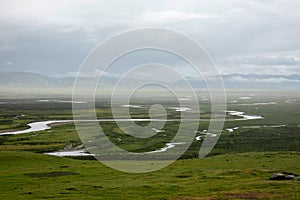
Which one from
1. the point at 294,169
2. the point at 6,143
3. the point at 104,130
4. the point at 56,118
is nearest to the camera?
the point at 294,169

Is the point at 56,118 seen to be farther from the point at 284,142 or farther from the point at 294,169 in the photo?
the point at 294,169

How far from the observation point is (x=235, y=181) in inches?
1650

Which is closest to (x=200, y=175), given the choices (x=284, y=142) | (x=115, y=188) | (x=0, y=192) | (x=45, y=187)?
(x=115, y=188)

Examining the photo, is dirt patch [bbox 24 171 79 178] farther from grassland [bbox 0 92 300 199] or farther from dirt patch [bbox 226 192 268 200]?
dirt patch [bbox 226 192 268 200]

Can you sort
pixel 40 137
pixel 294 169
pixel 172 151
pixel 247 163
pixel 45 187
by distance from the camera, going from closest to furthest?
pixel 45 187 < pixel 294 169 < pixel 247 163 < pixel 172 151 < pixel 40 137

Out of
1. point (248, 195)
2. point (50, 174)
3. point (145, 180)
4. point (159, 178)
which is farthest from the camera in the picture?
point (50, 174)

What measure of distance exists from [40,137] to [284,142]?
188ft

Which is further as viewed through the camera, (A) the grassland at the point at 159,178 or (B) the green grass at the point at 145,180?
(A) the grassland at the point at 159,178

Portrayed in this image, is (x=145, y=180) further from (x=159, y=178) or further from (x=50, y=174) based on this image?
(x=50, y=174)

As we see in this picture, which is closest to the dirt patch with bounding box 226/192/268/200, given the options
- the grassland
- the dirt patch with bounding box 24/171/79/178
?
the grassland

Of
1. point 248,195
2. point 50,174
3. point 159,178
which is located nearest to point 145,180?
point 159,178

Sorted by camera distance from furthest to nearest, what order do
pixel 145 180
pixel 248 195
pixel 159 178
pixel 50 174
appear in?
pixel 50 174 → pixel 159 178 → pixel 145 180 → pixel 248 195

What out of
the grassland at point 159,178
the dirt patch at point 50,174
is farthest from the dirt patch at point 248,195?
the dirt patch at point 50,174

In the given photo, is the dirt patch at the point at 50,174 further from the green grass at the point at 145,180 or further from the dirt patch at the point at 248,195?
the dirt patch at the point at 248,195
